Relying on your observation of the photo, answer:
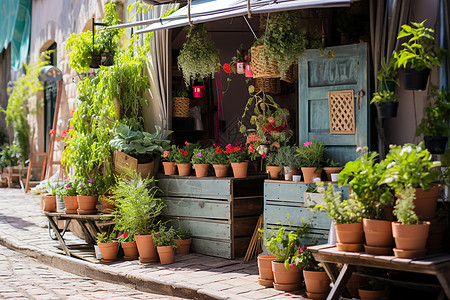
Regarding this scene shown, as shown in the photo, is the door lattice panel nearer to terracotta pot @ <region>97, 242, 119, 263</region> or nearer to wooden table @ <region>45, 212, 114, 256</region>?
terracotta pot @ <region>97, 242, 119, 263</region>

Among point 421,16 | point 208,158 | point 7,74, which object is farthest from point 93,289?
point 7,74

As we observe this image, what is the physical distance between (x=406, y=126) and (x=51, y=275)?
4110mm

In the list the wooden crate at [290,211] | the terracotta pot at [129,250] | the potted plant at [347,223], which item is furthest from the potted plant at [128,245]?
the potted plant at [347,223]

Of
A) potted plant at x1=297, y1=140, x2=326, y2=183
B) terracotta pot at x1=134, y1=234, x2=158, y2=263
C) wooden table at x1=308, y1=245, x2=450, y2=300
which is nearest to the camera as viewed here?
wooden table at x1=308, y1=245, x2=450, y2=300

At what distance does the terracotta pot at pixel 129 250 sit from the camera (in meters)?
6.92

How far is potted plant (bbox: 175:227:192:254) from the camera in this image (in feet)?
23.4

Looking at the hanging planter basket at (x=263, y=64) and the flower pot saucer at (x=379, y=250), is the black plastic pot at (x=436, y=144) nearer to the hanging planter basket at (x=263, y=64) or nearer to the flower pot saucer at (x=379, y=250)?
the flower pot saucer at (x=379, y=250)

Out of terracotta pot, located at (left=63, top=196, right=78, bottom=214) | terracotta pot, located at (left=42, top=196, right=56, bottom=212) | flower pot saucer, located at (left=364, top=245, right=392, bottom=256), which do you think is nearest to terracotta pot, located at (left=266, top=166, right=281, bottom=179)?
flower pot saucer, located at (left=364, top=245, right=392, bottom=256)

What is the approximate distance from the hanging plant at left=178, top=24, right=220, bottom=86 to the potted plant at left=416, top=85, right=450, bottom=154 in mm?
3281

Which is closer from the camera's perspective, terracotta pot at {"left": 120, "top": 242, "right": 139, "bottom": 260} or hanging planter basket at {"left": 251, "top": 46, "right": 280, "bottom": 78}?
hanging planter basket at {"left": 251, "top": 46, "right": 280, "bottom": 78}

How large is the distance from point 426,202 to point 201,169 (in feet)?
10.6

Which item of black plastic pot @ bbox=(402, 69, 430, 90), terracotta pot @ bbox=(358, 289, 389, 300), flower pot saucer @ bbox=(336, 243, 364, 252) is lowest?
terracotta pot @ bbox=(358, 289, 389, 300)

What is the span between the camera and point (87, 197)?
7578 millimetres

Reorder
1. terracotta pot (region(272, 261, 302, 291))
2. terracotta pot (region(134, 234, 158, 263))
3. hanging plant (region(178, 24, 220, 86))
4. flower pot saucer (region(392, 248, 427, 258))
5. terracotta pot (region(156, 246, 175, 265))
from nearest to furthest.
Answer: flower pot saucer (region(392, 248, 427, 258))
terracotta pot (region(272, 261, 302, 291))
terracotta pot (region(156, 246, 175, 265))
terracotta pot (region(134, 234, 158, 263))
hanging plant (region(178, 24, 220, 86))
